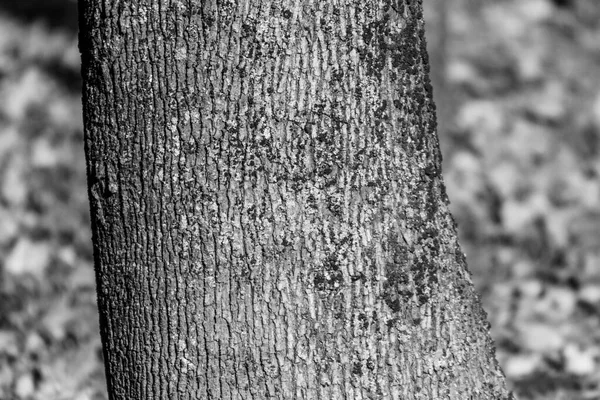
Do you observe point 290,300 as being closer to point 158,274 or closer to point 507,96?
point 158,274

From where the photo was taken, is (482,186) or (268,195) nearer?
(268,195)

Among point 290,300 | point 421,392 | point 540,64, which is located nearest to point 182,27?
point 290,300

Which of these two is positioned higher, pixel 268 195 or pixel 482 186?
pixel 482 186

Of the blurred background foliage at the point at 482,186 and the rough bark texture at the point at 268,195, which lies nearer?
the rough bark texture at the point at 268,195

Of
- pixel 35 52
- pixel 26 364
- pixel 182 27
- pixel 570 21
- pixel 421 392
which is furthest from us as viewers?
pixel 570 21

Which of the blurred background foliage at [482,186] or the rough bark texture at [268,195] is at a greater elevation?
the blurred background foliage at [482,186]
